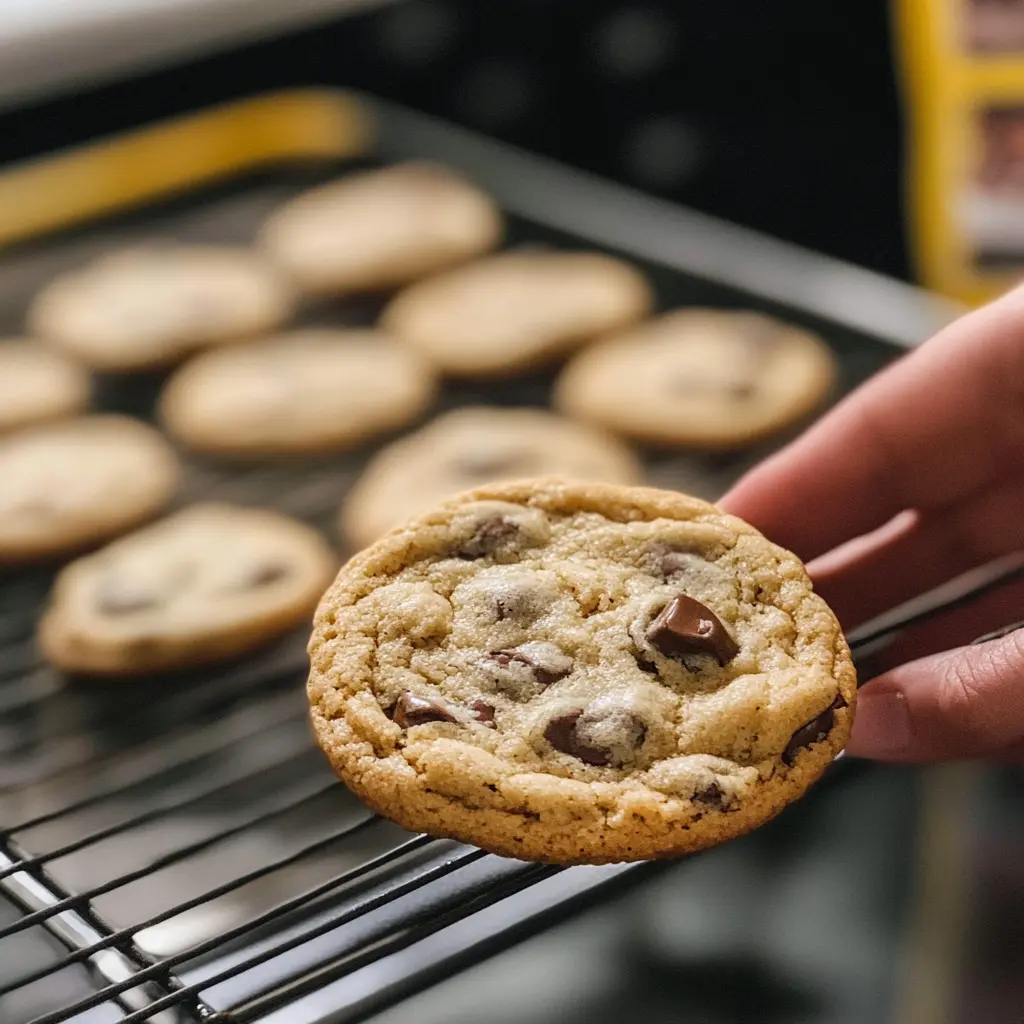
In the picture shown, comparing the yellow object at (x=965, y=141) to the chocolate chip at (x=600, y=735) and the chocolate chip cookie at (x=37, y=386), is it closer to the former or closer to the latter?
the chocolate chip cookie at (x=37, y=386)

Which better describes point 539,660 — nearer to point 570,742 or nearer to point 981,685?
point 570,742

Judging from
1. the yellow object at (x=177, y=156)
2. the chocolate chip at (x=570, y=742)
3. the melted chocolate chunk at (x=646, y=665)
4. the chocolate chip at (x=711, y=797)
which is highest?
the yellow object at (x=177, y=156)

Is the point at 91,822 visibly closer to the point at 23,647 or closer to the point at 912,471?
the point at 23,647

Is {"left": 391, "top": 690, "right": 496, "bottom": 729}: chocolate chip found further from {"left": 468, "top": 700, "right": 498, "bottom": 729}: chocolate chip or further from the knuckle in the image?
the knuckle

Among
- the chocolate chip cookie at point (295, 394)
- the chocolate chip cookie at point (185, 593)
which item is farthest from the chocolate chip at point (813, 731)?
the chocolate chip cookie at point (295, 394)

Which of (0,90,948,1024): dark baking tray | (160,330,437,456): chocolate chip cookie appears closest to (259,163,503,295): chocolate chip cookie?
(0,90,948,1024): dark baking tray

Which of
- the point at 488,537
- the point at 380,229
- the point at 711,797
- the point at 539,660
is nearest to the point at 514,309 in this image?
the point at 380,229
